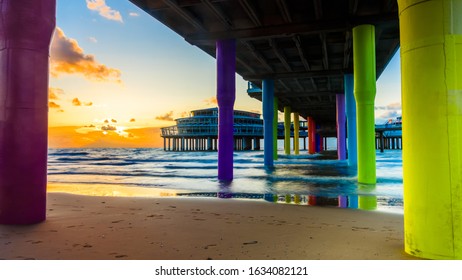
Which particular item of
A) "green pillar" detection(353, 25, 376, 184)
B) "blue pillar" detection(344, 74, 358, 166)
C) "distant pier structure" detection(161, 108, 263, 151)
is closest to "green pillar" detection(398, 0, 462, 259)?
"green pillar" detection(353, 25, 376, 184)

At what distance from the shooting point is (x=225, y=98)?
11984 millimetres

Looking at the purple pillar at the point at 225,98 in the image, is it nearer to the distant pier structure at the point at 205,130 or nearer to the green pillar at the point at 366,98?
the green pillar at the point at 366,98

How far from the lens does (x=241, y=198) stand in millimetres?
7801

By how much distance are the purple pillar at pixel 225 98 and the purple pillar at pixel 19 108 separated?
7.60 metres

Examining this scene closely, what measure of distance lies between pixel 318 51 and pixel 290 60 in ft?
6.21

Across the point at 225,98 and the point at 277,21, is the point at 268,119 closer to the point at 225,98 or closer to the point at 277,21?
the point at 225,98

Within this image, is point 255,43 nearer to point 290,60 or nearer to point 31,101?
point 290,60

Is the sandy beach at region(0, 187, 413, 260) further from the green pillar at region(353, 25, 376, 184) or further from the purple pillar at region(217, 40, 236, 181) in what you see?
→ the purple pillar at region(217, 40, 236, 181)

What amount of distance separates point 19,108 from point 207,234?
3219 mm

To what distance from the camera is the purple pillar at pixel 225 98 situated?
1200 centimetres

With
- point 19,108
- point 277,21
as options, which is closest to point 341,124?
point 277,21

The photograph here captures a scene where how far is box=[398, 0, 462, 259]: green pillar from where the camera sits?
9.38ft

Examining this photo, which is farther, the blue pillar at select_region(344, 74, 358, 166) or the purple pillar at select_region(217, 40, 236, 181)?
the blue pillar at select_region(344, 74, 358, 166)

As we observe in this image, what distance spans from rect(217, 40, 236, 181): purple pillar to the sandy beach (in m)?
5.82
